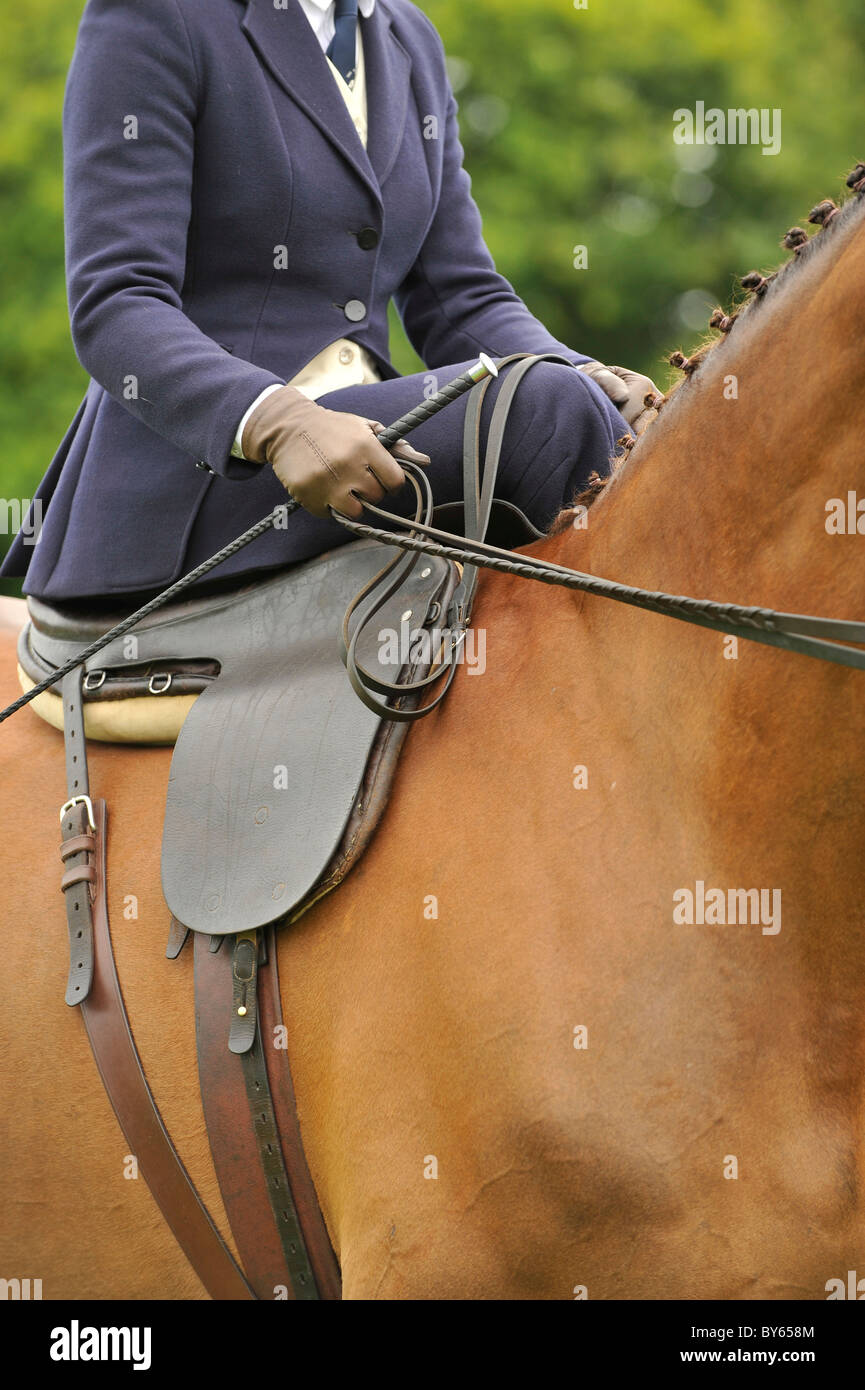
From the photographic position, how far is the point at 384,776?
252 cm

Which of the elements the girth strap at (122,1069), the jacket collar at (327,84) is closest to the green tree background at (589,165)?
the jacket collar at (327,84)

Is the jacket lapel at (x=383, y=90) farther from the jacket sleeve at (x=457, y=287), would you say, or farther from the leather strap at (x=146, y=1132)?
the leather strap at (x=146, y=1132)

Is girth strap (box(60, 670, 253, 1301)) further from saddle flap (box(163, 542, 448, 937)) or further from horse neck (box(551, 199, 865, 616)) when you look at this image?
horse neck (box(551, 199, 865, 616))

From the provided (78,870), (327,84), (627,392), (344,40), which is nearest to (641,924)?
(78,870)

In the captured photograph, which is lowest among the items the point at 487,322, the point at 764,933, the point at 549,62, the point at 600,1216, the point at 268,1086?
the point at 600,1216

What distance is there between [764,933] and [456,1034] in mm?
522

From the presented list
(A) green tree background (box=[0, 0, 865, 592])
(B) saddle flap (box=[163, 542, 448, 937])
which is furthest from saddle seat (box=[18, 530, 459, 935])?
(A) green tree background (box=[0, 0, 865, 592])

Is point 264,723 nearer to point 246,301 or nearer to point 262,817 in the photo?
point 262,817

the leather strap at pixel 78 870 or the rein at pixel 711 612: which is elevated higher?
the rein at pixel 711 612

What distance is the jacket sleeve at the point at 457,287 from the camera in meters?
3.50

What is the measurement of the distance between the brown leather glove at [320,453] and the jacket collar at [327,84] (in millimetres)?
695

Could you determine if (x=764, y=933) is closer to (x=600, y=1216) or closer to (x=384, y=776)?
(x=600, y=1216)
